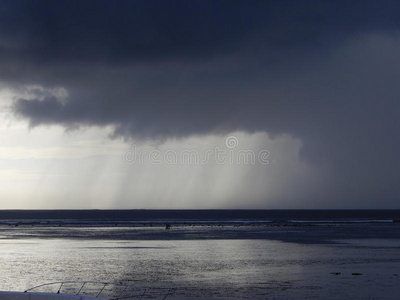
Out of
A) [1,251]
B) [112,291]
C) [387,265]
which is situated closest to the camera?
[112,291]

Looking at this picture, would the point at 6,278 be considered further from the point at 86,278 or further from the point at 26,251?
the point at 26,251

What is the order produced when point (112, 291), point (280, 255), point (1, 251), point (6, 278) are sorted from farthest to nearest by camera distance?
point (1, 251)
point (280, 255)
point (6, 278)
point (112, 291)

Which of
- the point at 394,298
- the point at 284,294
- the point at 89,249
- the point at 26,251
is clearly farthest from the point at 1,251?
the point at 394,298

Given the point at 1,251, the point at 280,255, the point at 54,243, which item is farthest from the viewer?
the point at 54,243

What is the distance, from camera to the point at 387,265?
3881 centimetres

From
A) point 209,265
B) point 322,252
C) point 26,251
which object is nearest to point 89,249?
point 26,251

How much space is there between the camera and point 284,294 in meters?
27.5

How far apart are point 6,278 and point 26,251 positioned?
59.8 ft

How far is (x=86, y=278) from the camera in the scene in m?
33.3

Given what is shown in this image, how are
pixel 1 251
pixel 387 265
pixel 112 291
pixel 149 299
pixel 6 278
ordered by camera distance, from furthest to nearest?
1. pixel 1 251
2. pixel 387 265
3. pixel 6 278
4. pixel 112 291
5. pixel 149 299

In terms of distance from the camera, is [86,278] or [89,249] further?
[89,249]

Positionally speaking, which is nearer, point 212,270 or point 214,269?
point 212,270

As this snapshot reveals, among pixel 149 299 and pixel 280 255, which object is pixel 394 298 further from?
pixel 280 255

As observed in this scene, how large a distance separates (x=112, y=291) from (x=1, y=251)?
25.4 m
